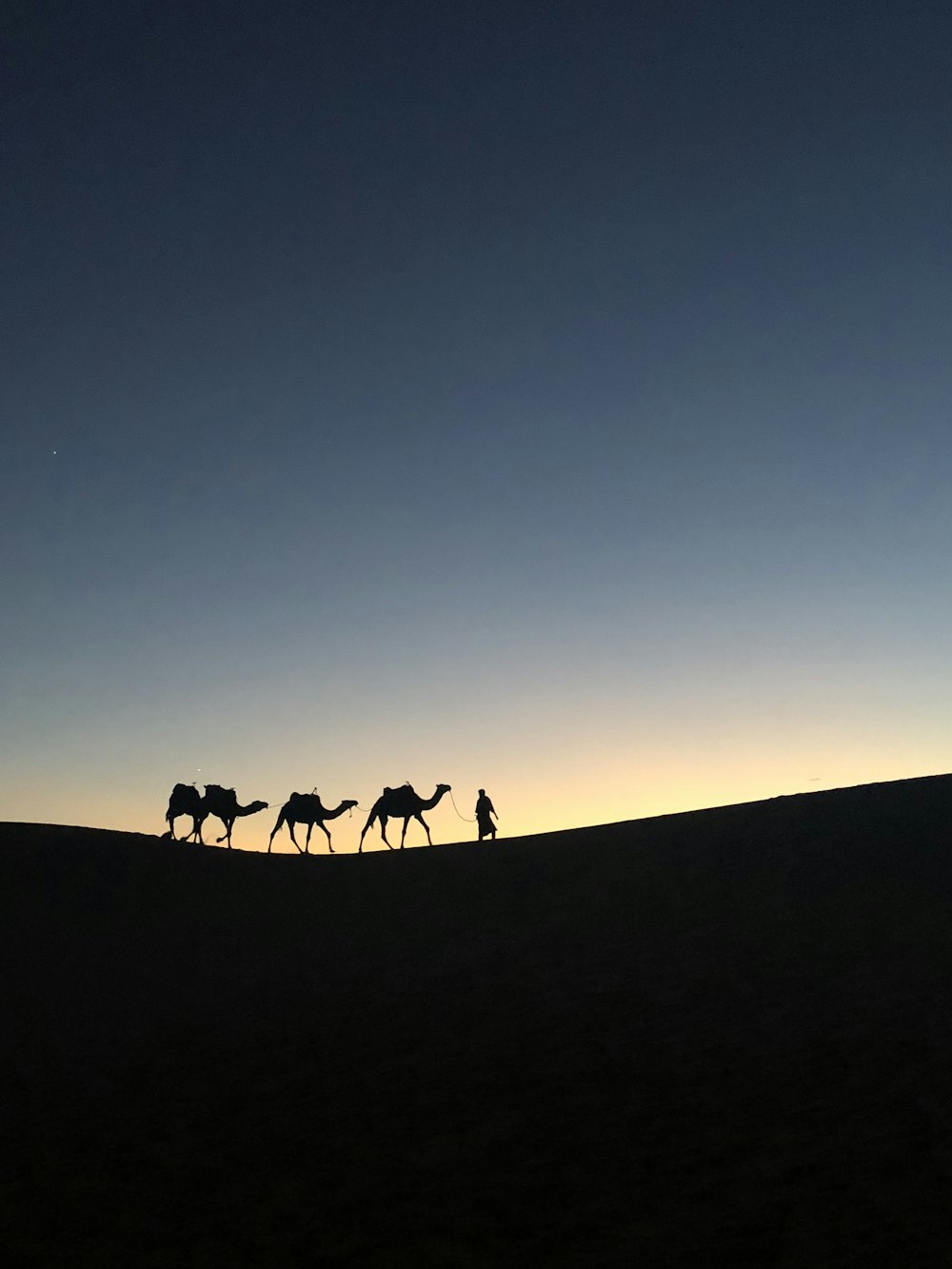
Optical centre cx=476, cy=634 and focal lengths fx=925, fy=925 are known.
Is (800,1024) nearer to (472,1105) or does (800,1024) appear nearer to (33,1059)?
(472,1105)

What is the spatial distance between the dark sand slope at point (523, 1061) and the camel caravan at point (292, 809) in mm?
4958

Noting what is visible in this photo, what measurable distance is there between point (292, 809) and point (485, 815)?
16.3ft

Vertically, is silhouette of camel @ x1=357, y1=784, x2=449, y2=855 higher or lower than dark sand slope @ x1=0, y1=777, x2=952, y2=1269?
higher

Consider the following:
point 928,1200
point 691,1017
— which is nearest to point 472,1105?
point 691,1017

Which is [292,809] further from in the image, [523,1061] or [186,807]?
[523,1061]

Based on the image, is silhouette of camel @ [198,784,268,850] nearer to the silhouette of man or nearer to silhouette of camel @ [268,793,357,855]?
silhouette of camel @ [268,793,357,855]

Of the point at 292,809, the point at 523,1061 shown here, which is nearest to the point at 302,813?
the point at 292,809

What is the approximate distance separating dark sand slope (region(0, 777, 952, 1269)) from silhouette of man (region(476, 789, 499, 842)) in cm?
548

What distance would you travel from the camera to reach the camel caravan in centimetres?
2294

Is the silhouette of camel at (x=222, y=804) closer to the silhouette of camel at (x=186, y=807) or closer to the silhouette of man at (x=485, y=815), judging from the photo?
the silhouette of camel at (x=186, y=807)

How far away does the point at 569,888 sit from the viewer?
1562 cm

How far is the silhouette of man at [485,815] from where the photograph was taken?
23.3m

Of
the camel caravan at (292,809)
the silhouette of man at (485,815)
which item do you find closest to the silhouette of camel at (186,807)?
the camel caravan at (292,809)

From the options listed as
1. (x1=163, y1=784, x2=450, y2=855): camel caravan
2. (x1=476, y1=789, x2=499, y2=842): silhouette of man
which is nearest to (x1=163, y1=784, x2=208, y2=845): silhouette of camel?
(x1=163, y1=784, x2=450, y2=855): camel caravan
